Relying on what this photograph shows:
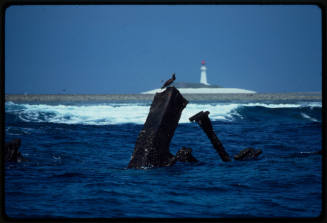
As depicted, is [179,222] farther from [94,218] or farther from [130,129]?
[130,129]

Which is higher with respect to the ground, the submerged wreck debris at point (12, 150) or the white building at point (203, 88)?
the white building at point (203, 88)

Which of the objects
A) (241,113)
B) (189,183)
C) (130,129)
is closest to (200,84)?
(241,113)

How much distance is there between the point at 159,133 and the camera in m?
7.65

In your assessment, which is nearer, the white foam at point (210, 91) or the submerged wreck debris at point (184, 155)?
the submerged wreck debris at point (184, 155)

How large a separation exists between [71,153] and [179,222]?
6009 millimetres

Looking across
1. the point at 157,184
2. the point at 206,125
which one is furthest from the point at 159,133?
the point at 157,184

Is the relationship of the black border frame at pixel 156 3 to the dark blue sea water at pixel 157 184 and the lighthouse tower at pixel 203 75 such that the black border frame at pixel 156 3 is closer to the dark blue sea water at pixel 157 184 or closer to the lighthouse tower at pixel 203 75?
the dark blue sea water at pixel 157 184

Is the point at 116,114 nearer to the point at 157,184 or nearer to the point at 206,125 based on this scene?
the point at 206,125

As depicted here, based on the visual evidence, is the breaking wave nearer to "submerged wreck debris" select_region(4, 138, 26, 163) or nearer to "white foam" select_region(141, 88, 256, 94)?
"submerged wreck debris" select_region(4, 138, 26, 163)

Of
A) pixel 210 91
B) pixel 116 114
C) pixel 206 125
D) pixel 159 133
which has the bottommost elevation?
pixel 159 133

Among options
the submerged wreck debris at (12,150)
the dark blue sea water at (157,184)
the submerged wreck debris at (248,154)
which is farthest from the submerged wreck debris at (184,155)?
the submerged wreck debris at (12,150)

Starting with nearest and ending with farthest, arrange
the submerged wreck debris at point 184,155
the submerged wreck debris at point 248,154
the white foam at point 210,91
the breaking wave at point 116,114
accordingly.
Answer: the submerged wreck debris at point 184,155 < the submerged wreck debris at point 248,154 < the breaking wave at point 116,114 < the white foam at point 210,91

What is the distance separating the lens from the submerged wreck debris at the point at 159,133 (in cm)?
A: 763

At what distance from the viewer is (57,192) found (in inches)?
221
